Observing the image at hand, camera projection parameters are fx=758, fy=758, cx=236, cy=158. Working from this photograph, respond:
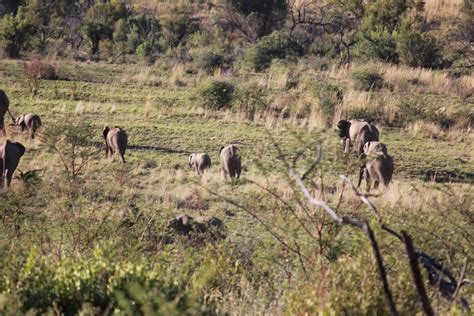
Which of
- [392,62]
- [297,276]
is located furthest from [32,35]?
[297,276]

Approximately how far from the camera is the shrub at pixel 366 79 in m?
22.1

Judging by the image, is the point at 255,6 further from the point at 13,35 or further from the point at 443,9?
the point at 443,9

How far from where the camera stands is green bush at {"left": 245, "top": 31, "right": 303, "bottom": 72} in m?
26.8

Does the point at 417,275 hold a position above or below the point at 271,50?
below

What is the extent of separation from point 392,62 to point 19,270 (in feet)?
80.4

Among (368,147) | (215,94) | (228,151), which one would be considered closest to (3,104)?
(215,94)

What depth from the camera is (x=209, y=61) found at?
1045 inches

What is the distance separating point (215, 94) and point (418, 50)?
32.9 feet

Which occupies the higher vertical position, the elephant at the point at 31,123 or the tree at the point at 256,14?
the tree at the point at 256,14

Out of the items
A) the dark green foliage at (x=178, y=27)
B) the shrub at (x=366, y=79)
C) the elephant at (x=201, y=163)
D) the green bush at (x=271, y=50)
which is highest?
the dark green foliage at (x=178, y=27)

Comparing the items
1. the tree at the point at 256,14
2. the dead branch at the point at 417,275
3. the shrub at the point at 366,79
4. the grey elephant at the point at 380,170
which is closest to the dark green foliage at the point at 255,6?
the tree at the point at 256,14

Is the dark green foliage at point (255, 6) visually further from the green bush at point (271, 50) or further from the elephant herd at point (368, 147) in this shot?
the elephant herd at point (368, 147)

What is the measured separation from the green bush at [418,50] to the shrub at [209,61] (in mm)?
6422

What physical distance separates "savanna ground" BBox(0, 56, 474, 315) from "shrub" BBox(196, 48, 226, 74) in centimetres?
54
